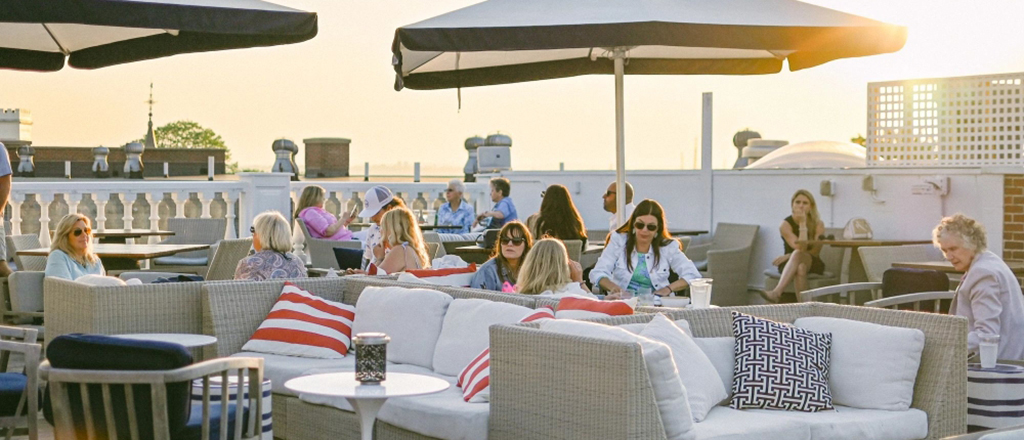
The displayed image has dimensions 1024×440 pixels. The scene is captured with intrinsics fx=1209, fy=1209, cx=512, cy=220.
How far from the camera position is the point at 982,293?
16.4 feet

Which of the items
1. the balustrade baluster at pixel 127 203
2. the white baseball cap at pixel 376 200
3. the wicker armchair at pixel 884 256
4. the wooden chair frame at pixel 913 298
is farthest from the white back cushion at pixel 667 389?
the balustrade baluster at pixel 127 203

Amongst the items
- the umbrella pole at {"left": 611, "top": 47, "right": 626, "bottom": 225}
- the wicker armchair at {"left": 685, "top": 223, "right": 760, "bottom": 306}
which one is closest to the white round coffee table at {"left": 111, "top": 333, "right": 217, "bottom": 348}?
the umbrella pole at {"left": 611, "top": 47, "right": 626, "bottom": 225}

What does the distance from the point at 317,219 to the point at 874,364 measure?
5778 millimetres

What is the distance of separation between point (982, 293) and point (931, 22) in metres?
6.09

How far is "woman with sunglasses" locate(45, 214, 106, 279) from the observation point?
6543 millimetres

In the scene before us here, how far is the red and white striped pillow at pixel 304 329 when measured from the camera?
5.46m

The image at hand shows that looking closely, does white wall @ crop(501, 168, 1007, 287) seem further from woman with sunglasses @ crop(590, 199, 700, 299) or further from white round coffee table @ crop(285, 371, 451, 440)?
white round coffee table @ crop(285, 371, 451, 440)

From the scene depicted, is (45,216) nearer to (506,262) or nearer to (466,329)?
(506,262)

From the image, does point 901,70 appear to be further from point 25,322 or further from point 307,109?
point 307,109

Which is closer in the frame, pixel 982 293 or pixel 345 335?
pixel 982 293

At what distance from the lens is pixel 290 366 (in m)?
5.18

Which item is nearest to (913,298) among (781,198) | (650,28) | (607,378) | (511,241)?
(650,28)

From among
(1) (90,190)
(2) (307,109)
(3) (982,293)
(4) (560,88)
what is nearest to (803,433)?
(3) (982,293)

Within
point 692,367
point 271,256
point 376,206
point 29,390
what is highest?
point 376,206
